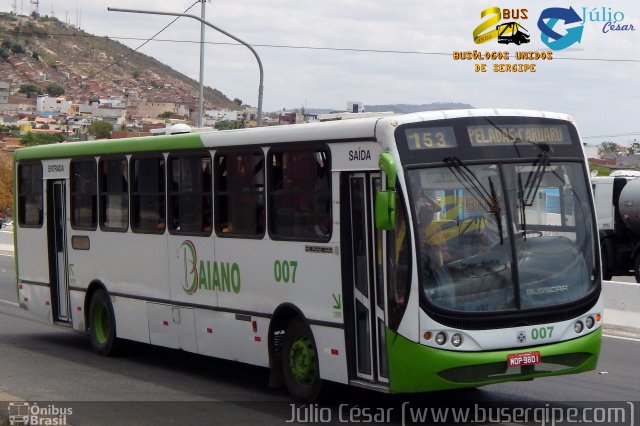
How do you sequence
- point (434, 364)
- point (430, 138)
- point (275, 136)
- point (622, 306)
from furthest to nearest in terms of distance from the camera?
point (622, 306), point (275, 136), point (430, 138), point (434, 364)

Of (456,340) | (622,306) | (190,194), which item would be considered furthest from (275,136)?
(622,306)

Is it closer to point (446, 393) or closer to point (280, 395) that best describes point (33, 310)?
point (280, 395)

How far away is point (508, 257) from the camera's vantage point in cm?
974

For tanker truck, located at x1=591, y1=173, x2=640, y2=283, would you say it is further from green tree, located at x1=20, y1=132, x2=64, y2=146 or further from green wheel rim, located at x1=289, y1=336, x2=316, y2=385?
green tree, located at x1=20, y1=132, x2=64, y2=146

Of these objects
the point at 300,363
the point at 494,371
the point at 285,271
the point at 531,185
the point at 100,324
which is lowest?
the point at 100,324

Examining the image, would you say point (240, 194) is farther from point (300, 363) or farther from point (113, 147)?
point (113, 147)

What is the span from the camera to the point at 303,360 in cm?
1120

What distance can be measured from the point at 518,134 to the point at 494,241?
108cm

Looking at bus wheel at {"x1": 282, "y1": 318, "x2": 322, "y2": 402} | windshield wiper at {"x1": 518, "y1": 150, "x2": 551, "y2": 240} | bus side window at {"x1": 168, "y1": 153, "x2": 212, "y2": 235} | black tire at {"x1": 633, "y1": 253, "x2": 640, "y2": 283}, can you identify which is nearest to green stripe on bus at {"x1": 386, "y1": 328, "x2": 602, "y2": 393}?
windshield wiper at {"x1": 518, "y1": 150, "x2": 551, "y2": 240}

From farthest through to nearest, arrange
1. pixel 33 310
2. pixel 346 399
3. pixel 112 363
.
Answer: pixel 33 310 → pixel 112 363 → pixel 346 399

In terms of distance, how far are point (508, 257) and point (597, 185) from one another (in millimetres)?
18800

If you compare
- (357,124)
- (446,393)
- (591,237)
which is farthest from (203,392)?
(591,237)

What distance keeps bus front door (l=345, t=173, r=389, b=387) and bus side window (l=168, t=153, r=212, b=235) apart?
2733 mm

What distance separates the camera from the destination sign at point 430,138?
9.85 m
